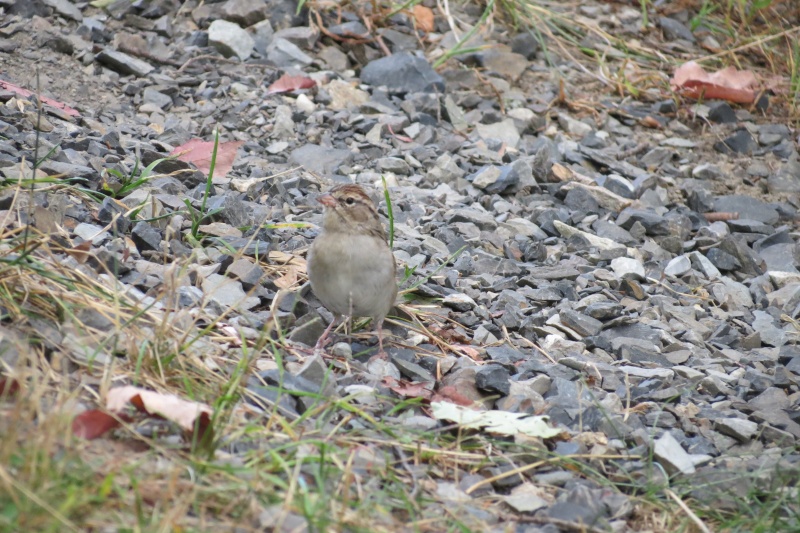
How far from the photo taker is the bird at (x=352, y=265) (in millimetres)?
4703

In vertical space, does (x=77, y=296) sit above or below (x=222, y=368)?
above

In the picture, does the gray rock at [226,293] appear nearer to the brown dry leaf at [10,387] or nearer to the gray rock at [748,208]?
the brown dry leaf at [10,387]

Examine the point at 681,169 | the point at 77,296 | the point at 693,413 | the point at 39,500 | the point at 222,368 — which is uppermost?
the point at 39,500

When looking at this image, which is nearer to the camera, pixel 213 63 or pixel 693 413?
pixel 693 413

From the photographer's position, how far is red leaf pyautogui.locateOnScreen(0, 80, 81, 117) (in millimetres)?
6133

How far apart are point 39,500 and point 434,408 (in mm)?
1841

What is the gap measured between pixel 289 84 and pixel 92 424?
4.77 m

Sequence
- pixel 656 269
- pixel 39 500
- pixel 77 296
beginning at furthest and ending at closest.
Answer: pixel 656 269 → pixel 77 296 → pixel 39 500

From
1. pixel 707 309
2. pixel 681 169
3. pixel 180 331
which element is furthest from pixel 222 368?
pixel 681 169

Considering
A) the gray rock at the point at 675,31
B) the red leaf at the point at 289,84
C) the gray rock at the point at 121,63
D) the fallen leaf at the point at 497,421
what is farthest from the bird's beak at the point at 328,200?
the gray rock at the point at 675,31

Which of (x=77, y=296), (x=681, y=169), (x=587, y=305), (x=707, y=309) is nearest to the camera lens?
(x=77, y=296)

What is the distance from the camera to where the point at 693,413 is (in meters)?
4.53

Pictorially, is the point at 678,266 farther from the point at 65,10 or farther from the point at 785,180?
the point at 65,10

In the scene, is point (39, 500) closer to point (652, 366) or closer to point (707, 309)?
point (652, 366)
